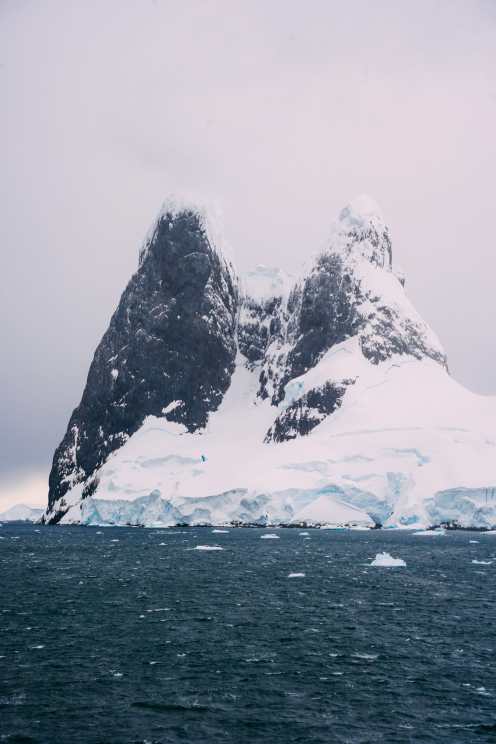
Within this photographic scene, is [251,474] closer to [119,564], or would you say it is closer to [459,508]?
[459,508]

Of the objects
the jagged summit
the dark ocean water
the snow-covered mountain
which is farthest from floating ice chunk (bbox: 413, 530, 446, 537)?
the jagged summit

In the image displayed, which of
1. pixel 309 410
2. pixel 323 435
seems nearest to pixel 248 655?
pixel 323 435

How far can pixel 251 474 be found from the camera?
437 feet

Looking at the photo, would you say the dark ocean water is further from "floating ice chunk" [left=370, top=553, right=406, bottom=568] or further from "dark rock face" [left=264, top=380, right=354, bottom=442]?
"dark rock face" [left=264, top=380, right=354, bottom=442]

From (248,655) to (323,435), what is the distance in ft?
383

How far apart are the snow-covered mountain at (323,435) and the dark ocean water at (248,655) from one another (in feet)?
200

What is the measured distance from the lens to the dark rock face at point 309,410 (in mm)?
162875

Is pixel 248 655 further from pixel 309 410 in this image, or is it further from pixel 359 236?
pixel 359 236

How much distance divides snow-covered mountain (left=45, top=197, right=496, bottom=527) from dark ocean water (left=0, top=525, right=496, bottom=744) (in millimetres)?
60954

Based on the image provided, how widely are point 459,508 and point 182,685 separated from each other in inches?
3769

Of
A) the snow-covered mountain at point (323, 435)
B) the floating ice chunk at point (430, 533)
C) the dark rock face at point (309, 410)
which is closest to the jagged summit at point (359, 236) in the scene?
the snow-covered mountain at point (323, 435)

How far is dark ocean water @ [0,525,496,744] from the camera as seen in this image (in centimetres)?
2367

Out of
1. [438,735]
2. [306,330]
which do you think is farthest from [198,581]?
[306,330]

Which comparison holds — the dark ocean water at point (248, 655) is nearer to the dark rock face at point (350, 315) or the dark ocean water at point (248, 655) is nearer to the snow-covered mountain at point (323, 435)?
the snow-covered mountain at point (323, 435)
